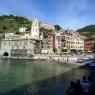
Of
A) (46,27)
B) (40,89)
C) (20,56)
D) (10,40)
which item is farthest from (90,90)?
(46,27)

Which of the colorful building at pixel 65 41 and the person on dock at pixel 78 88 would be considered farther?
the colorful building at pixel 65 41

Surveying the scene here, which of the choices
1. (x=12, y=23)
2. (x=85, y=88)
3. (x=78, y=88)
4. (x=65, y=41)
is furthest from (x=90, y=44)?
(x=78, y=88)

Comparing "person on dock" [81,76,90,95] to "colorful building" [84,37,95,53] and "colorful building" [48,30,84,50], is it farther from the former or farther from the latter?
"colorful building" [48,30,84,50]

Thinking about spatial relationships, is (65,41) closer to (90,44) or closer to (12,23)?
(90,44)

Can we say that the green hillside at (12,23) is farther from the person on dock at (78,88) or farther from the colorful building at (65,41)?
the person on dock at (78,88)

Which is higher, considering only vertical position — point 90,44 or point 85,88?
point 90,44

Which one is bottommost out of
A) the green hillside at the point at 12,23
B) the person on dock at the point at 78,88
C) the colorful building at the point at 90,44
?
the person on dock at the point at 78,88

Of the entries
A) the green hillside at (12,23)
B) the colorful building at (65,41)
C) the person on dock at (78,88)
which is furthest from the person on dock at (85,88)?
the green hillside at (12,23)

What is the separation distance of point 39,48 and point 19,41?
9.66 m

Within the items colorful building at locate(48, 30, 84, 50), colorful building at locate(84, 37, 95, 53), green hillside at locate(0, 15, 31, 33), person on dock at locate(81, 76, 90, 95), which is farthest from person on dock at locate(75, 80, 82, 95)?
green hillside at locate(0, 15, 31, 33)

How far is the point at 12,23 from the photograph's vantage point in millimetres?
173625

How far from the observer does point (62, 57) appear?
283 ft

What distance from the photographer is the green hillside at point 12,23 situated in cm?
16195

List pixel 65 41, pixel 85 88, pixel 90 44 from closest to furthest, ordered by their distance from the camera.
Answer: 1. pixel 85 88
2. pixel 90 44
3. pixel 65 41
